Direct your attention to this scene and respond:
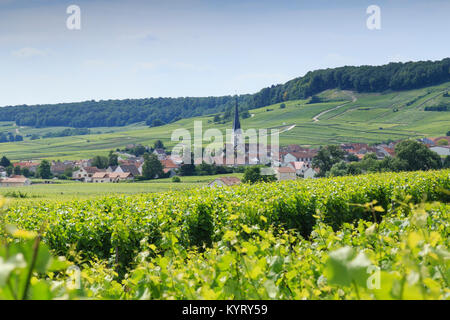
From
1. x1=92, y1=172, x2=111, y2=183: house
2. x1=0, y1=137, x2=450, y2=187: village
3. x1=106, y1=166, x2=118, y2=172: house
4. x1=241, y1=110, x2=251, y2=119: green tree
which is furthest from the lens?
x1=241, y1=110, x2=251, y2=119: green tree

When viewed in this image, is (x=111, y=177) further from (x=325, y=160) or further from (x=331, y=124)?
(x=331, y=124)

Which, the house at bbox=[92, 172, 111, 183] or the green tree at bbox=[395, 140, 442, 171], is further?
the house at bbox=[92, 172, 111, 183]

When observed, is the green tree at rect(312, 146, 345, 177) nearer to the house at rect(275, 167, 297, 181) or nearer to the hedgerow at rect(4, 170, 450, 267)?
the house at rect(275, 167, 297, 181)

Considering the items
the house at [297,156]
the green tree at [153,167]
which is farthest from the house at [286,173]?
the green tree at [153,167]

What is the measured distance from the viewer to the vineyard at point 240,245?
4.34 ft

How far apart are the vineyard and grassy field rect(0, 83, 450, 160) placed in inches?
4738

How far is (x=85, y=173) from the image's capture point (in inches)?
4397

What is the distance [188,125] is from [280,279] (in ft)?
636

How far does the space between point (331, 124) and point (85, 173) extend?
89.0 meters

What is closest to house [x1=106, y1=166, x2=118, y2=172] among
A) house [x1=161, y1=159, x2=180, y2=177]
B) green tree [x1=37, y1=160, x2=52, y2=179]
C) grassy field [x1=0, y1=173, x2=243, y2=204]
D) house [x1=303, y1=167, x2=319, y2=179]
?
green tree [x1=37, y1=160, x2=52, y2=179]

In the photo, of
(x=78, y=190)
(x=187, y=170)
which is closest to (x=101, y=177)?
(x=187, y=170)

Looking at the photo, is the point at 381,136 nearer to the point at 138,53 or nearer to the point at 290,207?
the point at 138,53

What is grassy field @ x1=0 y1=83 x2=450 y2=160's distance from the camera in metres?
133

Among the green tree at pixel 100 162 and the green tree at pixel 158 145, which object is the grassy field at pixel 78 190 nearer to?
the green tree at pixel 100 162
